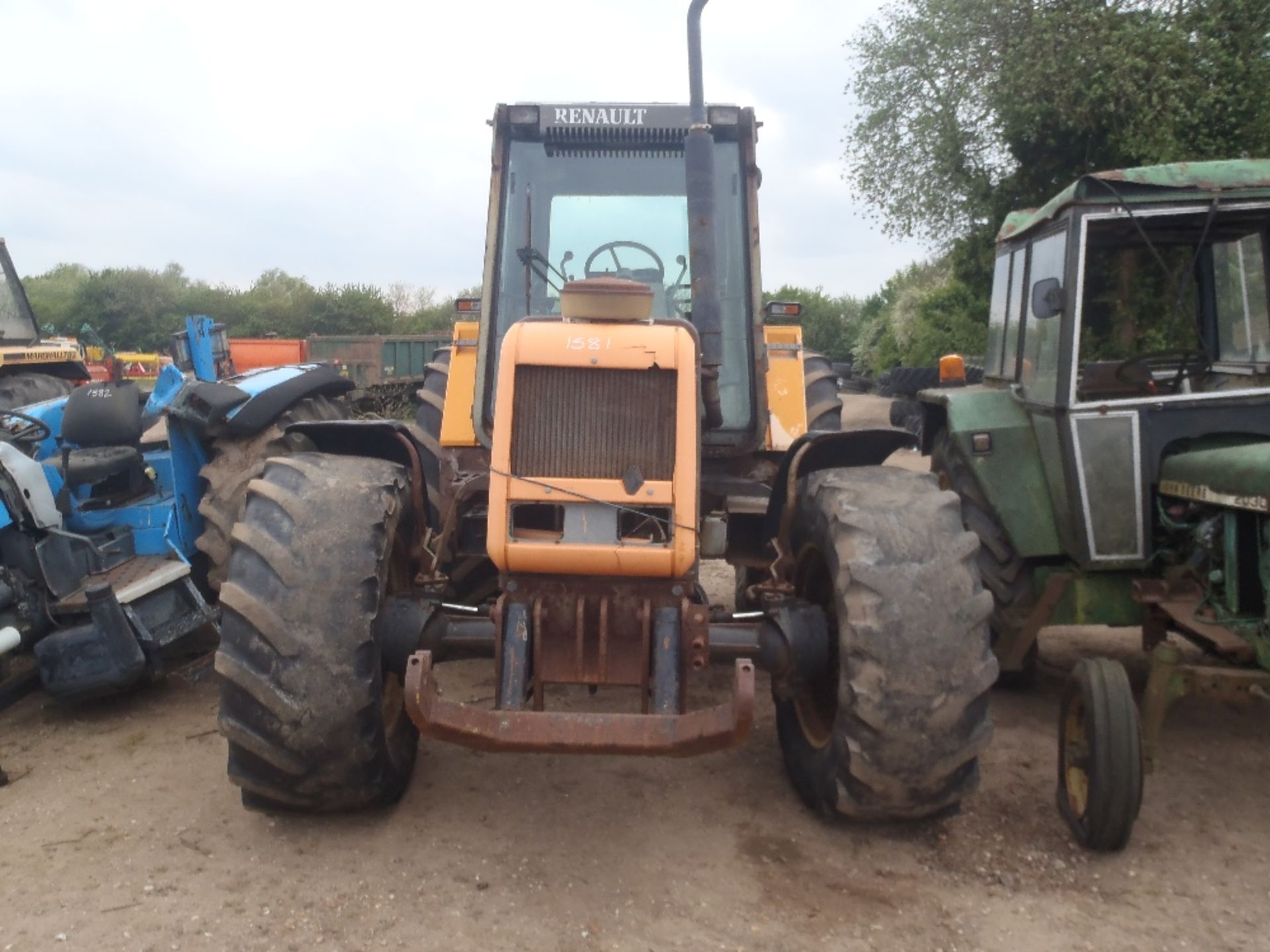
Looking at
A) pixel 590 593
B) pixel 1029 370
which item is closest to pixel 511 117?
pixel 590 593

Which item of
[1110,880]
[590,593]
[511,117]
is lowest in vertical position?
[1110,880]

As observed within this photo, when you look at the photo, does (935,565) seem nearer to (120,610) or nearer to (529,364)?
(529,364)

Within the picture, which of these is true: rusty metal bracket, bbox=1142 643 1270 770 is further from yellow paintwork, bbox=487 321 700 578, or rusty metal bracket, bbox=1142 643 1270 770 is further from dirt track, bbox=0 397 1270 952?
yellow paintwork, bbox=487 321 700 578

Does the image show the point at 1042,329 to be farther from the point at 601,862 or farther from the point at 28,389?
the point at 28,389

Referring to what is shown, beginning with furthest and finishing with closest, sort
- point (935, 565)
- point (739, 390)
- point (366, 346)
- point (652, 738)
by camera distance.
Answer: point (366, 346) → point (739, 390) → point (935, 565) → point (652, 738)

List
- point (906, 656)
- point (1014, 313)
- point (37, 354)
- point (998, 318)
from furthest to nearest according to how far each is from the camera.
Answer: point (37, 354) → point (998, 318) → point (1014, 313) → point (906, 656)

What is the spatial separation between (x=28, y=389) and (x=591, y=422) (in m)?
8.76

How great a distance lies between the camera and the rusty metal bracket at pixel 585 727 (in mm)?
3193

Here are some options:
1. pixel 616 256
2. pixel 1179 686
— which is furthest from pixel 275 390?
pixel 1179 686

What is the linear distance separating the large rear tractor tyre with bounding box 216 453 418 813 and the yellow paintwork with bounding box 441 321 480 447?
1.23 metres

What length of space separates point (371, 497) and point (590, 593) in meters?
0.79

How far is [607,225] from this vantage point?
4961 millimetres

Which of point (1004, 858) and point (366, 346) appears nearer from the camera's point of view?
point (1004, 858)

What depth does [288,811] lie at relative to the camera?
3711mm
